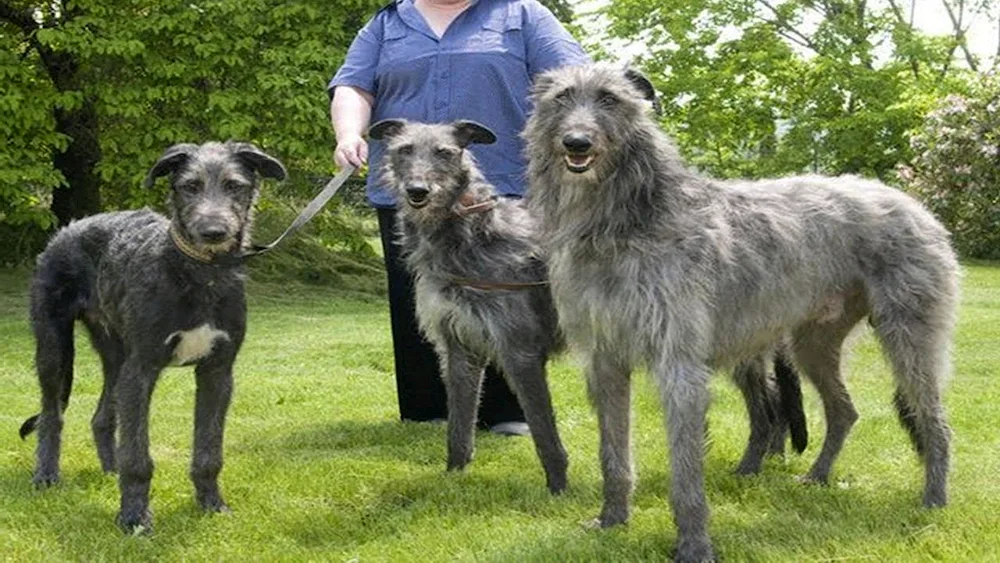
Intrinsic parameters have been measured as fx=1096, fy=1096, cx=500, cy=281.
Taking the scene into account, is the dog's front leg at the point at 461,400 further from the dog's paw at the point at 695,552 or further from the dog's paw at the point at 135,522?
the dog's paw at the point at 695,552

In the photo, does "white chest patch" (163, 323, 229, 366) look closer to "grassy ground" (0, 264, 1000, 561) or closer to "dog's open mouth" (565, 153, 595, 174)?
"grassy ground" (0, 264, 1000, 561)

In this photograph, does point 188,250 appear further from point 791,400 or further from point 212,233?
point 791,400

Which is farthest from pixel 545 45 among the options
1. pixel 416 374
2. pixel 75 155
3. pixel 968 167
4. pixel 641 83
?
pixel 968 167

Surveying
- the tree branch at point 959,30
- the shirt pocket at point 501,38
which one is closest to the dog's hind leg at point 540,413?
the shirt pocket at point 501,38

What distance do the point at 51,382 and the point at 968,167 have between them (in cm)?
2173

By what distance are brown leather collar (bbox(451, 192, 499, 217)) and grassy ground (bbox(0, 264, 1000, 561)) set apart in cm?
123

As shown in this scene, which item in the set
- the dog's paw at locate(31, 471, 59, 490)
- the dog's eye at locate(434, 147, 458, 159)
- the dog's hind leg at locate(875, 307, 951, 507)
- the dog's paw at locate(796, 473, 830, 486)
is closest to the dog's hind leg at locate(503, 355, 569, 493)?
the dog's eye at locate(434, 147, 458, 159)

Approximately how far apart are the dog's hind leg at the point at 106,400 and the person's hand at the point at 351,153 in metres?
1.50

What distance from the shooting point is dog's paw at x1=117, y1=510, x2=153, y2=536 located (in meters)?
4.81

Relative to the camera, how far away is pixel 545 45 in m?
6.01

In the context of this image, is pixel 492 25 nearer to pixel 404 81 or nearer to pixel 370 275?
pixel 404 81

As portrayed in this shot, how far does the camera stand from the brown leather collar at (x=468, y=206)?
5.54 m

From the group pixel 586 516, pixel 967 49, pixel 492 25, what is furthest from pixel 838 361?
pixel 967 49

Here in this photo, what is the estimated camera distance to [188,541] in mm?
4703
